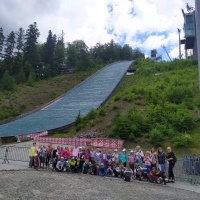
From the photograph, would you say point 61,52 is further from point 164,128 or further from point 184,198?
point 184,198

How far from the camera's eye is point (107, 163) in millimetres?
14234

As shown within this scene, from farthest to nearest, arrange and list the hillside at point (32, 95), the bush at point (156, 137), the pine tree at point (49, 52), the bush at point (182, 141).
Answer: the pine tree at point (49, 52)
the hillside at point (32, 95)
the bush at point (156, 137)
the bush at point (182, 141)

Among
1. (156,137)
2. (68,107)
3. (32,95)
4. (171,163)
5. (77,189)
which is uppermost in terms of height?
(32,95)

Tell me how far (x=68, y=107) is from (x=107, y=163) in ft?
101

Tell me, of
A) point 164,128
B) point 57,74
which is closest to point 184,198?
point 164,128

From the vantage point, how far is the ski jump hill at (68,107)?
33.5 metres

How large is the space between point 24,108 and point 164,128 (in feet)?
98.9

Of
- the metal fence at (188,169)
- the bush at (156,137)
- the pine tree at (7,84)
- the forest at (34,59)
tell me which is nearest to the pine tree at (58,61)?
the forest at (34,59)

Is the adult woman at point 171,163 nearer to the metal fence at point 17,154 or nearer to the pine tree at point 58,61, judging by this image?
the metal fence at point 17,154

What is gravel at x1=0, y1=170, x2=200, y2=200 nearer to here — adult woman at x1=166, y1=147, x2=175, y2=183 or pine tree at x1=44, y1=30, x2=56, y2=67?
adult woman at x1=166, y1=147, x2=175, y2=183

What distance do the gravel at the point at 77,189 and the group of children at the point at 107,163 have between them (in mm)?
740

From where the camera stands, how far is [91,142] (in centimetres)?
2303

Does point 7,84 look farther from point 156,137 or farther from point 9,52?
point 156,137

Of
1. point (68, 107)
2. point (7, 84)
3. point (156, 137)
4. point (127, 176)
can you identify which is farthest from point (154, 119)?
point (7, 84)
